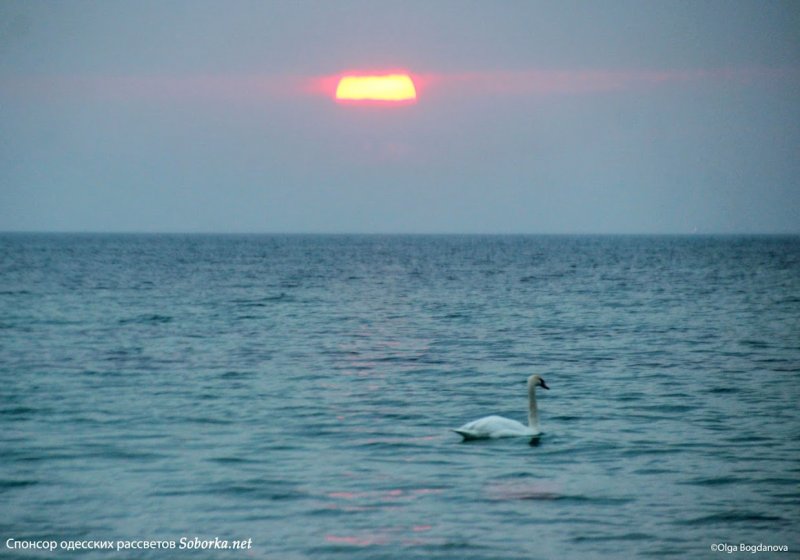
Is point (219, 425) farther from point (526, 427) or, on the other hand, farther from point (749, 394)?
point (749, 394)

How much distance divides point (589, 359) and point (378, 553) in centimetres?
1667

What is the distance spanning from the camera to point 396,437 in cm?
1556

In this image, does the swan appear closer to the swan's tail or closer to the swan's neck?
the swan's tail

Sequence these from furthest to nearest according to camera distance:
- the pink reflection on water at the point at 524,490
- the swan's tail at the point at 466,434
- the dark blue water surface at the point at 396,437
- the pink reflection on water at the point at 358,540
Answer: the swan's tail at the point at 466,434
the pink reflection on water at the point at 524,490
the dark blue water surface at the point at 396,437
the pink reflection on water at the point at 358,540

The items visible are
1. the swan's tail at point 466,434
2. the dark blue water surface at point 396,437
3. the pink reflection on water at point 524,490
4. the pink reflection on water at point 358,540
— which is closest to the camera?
the pink reflection on water at point 358,540

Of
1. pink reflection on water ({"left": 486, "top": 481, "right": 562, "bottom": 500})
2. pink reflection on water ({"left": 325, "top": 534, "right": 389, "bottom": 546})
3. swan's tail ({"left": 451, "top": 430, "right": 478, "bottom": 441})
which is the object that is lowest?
pink reflection on water ({"left": 325, "top": 534, "right": 389, "bottom": 546})

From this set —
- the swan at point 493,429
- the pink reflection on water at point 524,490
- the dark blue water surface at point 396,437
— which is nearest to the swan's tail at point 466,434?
the swan at point 493,429

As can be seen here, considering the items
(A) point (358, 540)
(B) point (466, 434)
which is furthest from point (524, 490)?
(B) point (466, 434)

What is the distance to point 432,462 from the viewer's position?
13.8 meters

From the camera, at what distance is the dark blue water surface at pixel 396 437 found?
35.6 ft

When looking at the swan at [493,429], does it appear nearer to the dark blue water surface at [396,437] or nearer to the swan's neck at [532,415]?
the swan's neck at [532,415]

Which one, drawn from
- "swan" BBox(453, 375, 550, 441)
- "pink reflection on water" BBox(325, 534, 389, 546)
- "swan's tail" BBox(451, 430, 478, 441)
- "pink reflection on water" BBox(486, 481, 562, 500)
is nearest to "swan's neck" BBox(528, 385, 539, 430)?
"swan" BBox(453, 375, 550, 441)

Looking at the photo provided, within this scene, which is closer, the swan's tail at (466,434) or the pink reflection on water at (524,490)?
the pink reflection on water at (524,490)

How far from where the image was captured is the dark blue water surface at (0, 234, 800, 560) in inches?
427
